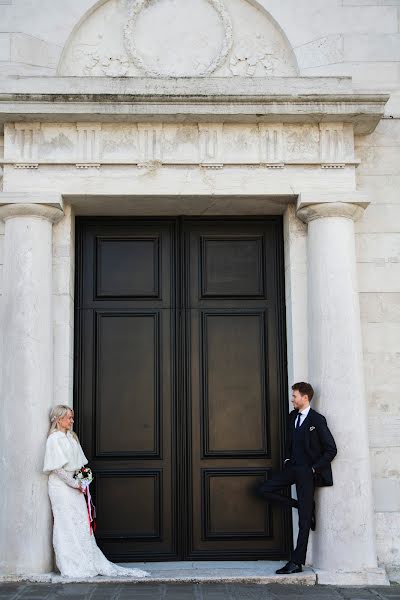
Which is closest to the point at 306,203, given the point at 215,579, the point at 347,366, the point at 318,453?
the point at 347,366

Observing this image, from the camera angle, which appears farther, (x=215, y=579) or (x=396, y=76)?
(x=396, y=76)

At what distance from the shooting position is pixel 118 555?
28.0ft

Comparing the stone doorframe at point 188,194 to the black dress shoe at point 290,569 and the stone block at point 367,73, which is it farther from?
the stone block at point 367,73

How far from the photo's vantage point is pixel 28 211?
8.27m

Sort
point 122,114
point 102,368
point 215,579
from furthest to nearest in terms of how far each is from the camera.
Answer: point 102,368
point 122,114
point 215,579

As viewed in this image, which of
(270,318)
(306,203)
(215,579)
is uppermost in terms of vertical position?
(306,203)

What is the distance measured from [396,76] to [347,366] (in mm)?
3358

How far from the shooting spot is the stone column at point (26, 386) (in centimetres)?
778

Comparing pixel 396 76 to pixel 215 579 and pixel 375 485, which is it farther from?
pixel 215 579

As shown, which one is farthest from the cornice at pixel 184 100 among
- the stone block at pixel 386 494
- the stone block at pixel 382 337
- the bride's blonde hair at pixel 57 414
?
the stone block at pixel 386 494

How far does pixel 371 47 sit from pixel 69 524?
20.1 feet

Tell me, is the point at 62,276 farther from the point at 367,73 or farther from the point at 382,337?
the point at 367,73

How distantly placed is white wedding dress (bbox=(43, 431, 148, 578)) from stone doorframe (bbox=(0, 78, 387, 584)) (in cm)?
16

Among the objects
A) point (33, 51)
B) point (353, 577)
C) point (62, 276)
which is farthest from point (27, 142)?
point (353, 577)
